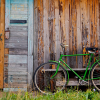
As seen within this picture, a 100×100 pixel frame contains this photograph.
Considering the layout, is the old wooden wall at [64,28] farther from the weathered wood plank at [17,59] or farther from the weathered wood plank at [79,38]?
the weathered wood plank at [17,59]

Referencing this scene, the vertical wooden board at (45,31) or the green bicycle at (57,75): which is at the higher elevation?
the vertical wooden board at (45,31)

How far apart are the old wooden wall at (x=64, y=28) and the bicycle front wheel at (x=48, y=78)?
0.83ft

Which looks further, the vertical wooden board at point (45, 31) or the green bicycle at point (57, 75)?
the vertical wooden board at point (45, 31)

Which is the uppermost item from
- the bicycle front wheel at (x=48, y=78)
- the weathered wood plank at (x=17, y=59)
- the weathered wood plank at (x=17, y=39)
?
the weathered wood plank at (x=17, y=39)

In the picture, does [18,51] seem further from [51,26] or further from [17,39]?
[51,26]

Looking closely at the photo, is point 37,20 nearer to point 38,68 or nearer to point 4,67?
point 38,68

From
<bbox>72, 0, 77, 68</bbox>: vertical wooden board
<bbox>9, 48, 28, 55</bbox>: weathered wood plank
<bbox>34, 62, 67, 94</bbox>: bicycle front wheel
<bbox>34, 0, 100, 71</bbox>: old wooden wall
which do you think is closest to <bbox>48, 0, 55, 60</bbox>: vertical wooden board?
<bbox>34, 0, 100, 71</bbox>: old wooden wall

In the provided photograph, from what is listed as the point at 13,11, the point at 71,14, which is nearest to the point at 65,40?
the point at 71,14

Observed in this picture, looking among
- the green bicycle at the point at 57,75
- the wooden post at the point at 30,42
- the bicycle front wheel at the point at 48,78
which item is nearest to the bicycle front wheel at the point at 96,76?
the green bicycle at the point at 57,75

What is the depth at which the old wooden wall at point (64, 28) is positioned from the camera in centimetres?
461

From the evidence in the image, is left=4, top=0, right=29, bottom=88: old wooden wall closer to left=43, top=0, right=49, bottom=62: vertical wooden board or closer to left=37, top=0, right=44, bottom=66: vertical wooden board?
left=37, top=0, right=44, bottom=66: vertical wooden board

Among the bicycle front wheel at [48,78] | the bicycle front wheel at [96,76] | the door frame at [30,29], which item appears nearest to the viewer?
the bicycle front wheel at [96,76]

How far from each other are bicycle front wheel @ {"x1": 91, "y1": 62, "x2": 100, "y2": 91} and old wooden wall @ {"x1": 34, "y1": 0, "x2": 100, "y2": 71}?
40 cm

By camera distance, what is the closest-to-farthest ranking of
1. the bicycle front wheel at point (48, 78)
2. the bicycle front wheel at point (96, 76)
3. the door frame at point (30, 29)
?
the bicycle front wheel at point (96, 76) < the bicycle front wheel at point (48, 78) < the door frame at point (30, 29)
